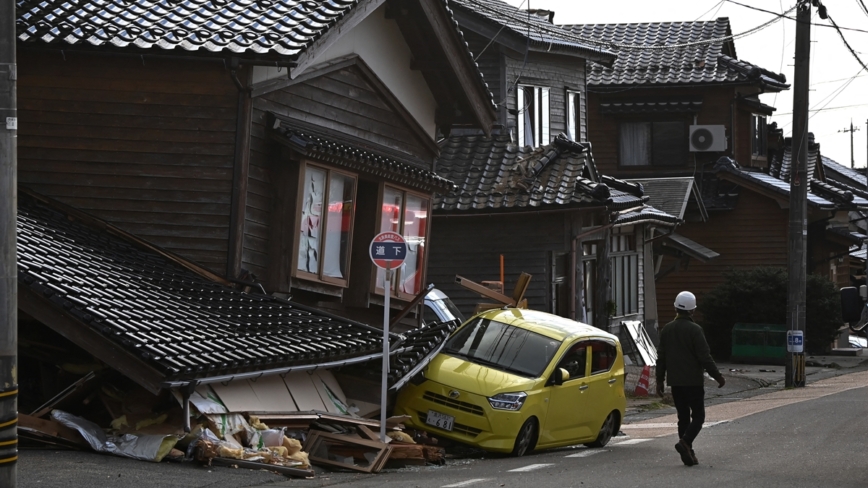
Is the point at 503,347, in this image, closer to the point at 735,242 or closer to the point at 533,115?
the point at 533,115

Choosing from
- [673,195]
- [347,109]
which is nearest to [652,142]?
[673,195]

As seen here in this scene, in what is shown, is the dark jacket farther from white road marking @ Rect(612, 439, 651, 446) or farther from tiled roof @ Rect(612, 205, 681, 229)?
tiled roof @ Rect(612, 205, 681, 229)

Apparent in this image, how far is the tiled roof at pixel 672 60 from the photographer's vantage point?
39094mm

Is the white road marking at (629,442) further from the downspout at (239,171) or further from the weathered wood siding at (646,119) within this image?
the weathered wood siding at (646,119)

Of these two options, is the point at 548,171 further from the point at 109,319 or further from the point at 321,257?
the point at 109,319

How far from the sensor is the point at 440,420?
49.0 feet

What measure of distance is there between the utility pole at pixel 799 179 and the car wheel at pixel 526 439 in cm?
1390

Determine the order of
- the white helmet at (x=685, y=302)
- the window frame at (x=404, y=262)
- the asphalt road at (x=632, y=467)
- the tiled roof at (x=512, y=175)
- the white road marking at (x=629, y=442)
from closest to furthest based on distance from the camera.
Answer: the asphalt road at (x=632, y=467), the white helmet at (x=685, y=302), the white road marking at (x=629, y=442), the window frame at (x=404, y=262), the tiled roof at (x=512, y=175)

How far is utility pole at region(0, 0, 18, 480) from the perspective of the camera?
27.7 ft

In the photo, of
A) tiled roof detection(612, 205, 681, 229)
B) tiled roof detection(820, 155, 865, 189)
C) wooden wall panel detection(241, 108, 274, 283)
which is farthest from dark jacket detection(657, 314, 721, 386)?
tiled roof detection(820, 155, 865, 189)

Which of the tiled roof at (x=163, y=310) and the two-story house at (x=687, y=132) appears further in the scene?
the two-story house at (x=687, y=132)

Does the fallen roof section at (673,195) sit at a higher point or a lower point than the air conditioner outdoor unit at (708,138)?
lower

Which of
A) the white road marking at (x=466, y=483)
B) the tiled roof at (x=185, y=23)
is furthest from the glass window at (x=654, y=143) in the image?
the white road marking at (x=466, y=483)

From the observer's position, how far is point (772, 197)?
3931 cm
